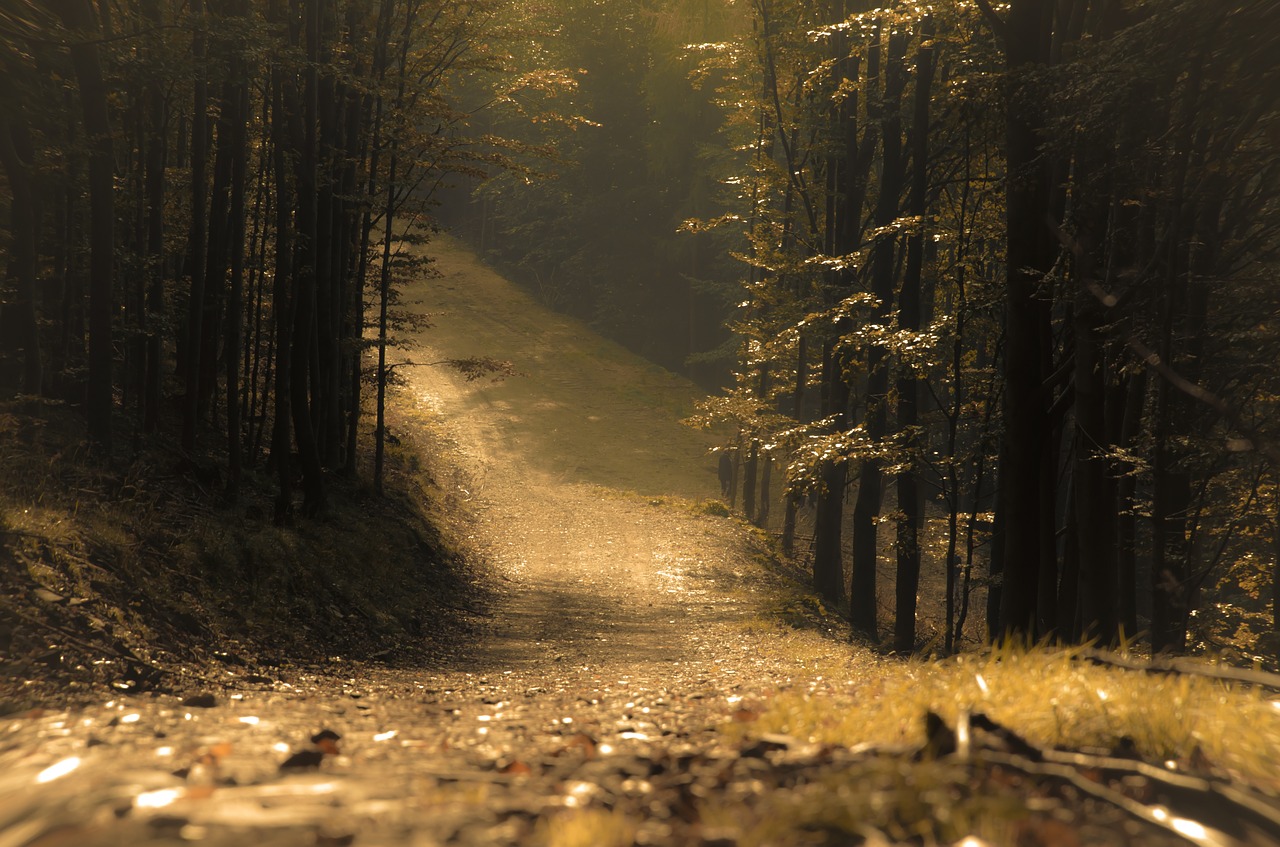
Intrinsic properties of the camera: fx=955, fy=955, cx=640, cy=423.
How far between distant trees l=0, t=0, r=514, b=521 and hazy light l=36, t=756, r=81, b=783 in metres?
9.20

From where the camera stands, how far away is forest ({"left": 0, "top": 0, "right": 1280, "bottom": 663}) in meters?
9.49

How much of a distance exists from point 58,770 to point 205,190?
40.5ft

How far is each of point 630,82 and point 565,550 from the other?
38.7 m

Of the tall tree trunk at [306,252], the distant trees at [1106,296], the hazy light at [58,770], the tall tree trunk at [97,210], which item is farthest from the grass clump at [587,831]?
the tall tree trunk at [306,252]

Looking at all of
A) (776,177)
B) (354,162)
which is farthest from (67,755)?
(776,177)

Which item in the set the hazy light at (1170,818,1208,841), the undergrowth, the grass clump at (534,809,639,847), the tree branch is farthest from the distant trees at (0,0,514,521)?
the hazy light at (1170,818,1208,841)

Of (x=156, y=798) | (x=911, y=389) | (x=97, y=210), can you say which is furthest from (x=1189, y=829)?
(x=911, y=389)

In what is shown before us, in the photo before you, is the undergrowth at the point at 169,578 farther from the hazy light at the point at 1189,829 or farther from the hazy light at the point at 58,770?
the hazy light at the point at 1189,829

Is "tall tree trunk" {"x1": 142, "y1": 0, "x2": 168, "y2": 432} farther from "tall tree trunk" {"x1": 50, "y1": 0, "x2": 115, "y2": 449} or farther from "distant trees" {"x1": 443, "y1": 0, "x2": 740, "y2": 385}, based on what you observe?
"distant trees" {"x1": 443, "y1": 0, "x2": 740, "y2": 385}

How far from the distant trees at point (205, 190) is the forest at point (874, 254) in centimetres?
8

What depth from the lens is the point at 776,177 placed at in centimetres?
2225

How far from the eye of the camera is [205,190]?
563 inches

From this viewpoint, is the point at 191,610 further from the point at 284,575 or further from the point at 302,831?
the point at 302,831

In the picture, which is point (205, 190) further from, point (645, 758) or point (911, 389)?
point (645, 758)
